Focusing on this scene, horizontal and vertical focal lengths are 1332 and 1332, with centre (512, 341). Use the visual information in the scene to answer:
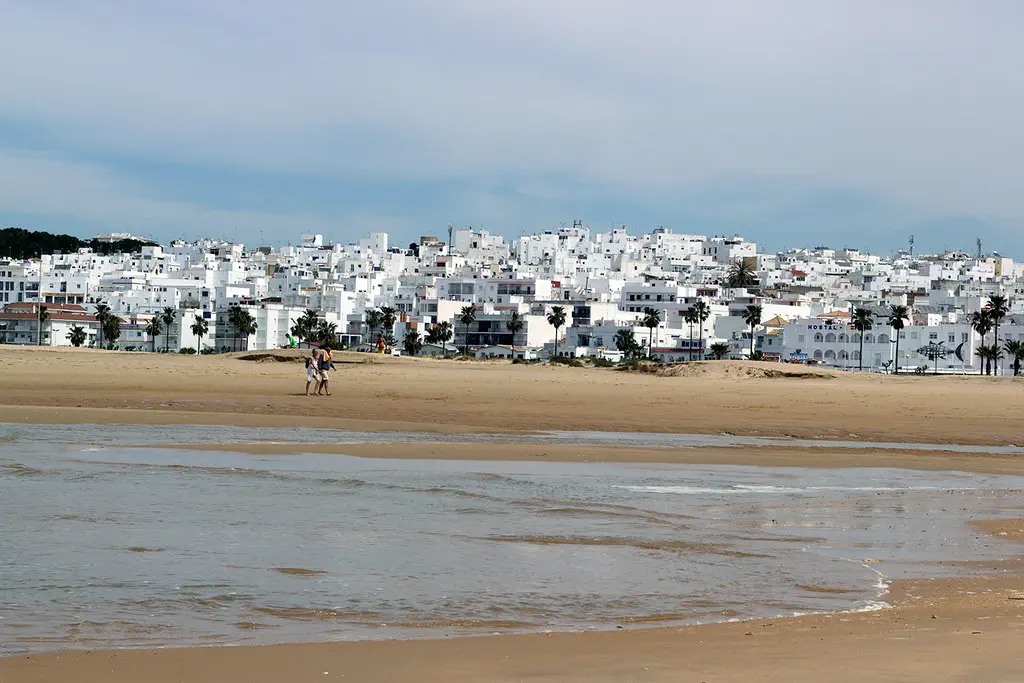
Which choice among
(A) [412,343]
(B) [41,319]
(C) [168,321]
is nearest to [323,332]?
(A) [412,343]

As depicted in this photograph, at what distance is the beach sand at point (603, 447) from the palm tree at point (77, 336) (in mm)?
61398

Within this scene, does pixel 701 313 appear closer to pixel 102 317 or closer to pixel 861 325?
pixel 861 325

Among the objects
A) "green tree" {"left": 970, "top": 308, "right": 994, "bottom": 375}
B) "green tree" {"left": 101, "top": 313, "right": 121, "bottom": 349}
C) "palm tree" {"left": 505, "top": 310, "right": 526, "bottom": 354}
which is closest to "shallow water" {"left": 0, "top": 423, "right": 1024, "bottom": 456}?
"green tree" {"left": 970, "top": 308, "right": 994, "bottom": 375}

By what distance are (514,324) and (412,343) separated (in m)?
8.79

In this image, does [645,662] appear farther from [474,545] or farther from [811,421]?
[811,421]

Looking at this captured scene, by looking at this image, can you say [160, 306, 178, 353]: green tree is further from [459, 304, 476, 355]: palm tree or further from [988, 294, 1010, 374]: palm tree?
[988, 294, 1010, 374]: palm tree

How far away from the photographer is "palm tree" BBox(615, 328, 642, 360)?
104562 mm

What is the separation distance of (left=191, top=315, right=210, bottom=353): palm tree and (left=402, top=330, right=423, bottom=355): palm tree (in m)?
17.7

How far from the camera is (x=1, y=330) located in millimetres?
113188

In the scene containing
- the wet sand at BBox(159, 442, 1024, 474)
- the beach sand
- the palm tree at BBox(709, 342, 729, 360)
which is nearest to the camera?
the beach sand

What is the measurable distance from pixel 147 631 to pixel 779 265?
19020cm

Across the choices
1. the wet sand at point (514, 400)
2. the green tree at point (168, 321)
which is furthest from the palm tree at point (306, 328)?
the wet sand at point (514, 400)

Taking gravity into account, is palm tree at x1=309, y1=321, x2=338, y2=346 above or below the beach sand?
above

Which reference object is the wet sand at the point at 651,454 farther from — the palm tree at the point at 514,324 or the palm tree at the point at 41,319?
the palm tree at the point at 41,319
